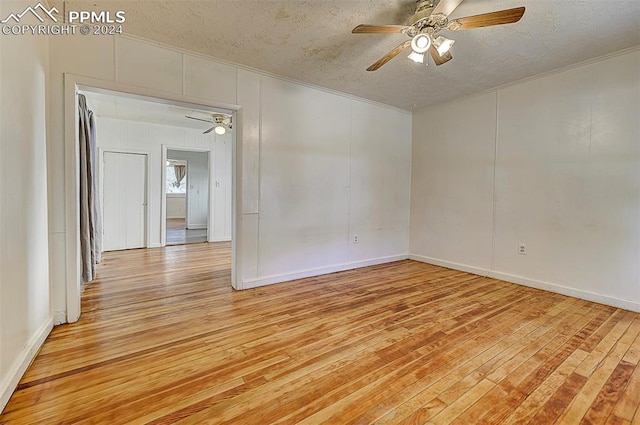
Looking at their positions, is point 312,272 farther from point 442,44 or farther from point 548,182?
point 548,182

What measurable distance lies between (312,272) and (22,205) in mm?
3077

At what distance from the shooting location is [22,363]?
183 cm

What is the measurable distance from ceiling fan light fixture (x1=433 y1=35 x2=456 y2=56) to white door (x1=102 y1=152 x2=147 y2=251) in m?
6.03

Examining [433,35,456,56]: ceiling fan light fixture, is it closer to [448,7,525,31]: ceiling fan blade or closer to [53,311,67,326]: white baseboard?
[448,7,525,31]: ceiling fan blade

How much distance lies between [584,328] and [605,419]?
54.3 inches

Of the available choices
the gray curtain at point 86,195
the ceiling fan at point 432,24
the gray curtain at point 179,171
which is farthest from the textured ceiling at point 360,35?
the gray curtain at point 179,171

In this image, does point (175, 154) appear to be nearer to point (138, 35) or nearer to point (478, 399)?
point (138, 35)

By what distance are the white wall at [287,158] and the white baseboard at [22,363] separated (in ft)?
1.30

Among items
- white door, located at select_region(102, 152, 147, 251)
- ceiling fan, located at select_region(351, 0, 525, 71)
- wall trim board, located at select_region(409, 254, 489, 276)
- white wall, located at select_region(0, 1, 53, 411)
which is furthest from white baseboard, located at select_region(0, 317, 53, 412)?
wall trim board, located at select_region(409, 254, 489, 276)

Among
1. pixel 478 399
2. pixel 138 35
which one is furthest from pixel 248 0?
pixel 478 399

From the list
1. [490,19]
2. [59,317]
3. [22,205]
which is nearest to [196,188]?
[59,317]

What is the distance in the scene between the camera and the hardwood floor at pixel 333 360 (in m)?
1.60

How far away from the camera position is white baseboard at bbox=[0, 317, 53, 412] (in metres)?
1.59

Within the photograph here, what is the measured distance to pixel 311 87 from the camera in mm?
4035
